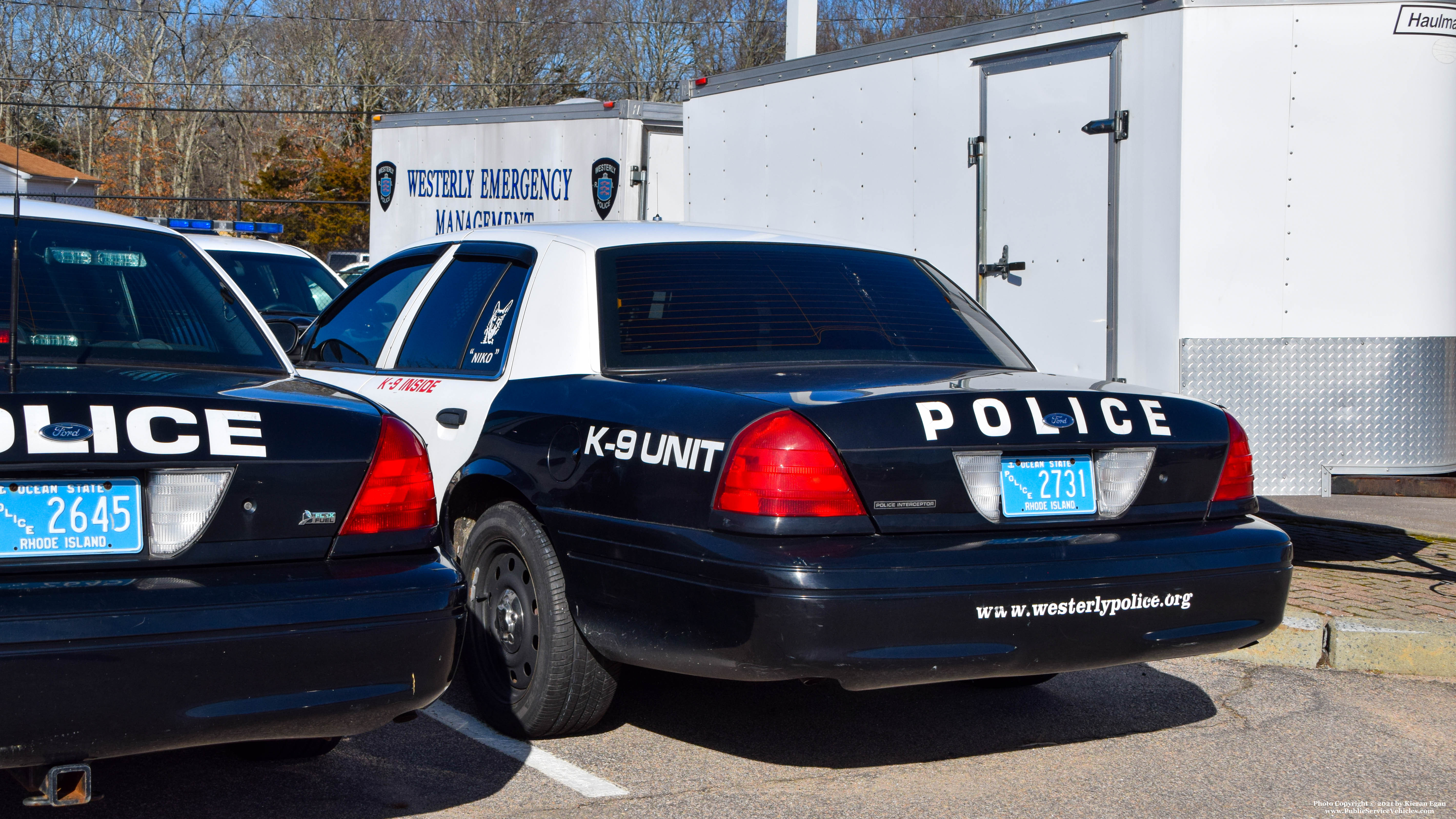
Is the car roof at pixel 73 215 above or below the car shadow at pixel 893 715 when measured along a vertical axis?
above

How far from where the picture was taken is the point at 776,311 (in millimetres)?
4301

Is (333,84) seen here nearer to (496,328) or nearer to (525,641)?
(496,328)

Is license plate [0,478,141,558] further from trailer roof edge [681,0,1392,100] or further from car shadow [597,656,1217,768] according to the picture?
trailer roof edge [681,0,1392,100]

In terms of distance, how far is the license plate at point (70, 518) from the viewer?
8.84ft

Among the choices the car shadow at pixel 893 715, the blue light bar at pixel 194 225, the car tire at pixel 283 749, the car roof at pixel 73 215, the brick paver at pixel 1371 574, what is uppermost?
the blue light bar at pixel 194 225

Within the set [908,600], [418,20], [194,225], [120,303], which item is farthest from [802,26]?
[418,20]

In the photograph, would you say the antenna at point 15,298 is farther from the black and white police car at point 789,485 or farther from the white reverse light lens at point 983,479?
the white reverse light lens at point 983,479

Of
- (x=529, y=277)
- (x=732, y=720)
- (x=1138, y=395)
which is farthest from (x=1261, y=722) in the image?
(x=529, y=277)

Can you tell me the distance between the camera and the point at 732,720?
4.40 meters

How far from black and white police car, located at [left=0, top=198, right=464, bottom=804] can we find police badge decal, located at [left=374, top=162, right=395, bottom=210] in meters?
11.0

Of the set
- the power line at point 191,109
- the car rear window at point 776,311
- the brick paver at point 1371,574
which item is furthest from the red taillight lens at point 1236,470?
the power line at point 191,109

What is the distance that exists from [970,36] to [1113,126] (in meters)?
1.06

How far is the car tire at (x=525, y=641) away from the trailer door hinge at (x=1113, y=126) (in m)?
3.47

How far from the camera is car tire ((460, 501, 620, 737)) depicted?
12.7 ft
